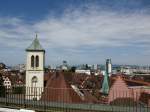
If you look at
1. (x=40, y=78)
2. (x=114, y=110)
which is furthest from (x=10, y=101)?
(x=40, y=78)

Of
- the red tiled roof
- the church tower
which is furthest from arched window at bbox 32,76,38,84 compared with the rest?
the red tiled roof

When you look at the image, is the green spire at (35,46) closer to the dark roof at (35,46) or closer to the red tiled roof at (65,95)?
the dark roof at (35,46)

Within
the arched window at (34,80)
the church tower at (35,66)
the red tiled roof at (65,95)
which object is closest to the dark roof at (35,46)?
the church tower at (35,66)

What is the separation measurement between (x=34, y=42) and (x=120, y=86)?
2067cm

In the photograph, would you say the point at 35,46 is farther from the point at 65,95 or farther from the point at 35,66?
the point at 65,95

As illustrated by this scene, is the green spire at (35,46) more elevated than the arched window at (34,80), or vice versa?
the green spire at (35,46)

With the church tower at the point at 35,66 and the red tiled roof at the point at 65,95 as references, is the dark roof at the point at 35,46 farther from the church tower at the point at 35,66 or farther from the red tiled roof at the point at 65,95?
the red tiled roof at the point at 65,95

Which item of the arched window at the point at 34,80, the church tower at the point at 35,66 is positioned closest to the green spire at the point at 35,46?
the church tower at the point at 35,66

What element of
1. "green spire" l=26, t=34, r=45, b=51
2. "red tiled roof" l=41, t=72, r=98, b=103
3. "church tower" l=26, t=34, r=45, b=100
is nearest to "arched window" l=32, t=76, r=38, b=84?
"church tower" l=26, t=34, r=45, b=100

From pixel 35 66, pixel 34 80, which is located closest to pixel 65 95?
pixel 34 80

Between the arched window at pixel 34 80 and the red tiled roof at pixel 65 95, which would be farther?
the arched window at pixel 34 80

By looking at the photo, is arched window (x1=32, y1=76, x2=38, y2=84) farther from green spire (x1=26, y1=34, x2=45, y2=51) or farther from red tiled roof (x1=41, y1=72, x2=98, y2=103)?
red tiled roof (x1=41, y1=72, x2=98, y2=103)

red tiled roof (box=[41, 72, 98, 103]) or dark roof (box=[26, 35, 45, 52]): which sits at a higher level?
dark roof (box=[26, 35, 45, 52])

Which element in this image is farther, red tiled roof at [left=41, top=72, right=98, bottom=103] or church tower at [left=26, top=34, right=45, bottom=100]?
church tower at [left=26, top=34, right=45, bottom=100]
